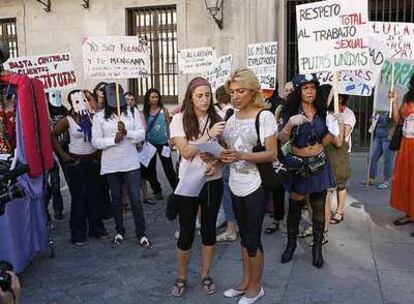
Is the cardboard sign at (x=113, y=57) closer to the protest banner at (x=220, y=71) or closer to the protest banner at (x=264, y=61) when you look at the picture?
the protest banner at (x=220, y=71)

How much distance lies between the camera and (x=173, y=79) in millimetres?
12570

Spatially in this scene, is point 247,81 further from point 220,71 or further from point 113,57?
point 220,71

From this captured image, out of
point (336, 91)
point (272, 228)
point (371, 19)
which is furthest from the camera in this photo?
point (371, 19)

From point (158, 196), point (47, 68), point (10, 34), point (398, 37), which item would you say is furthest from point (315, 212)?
point (10, 34)

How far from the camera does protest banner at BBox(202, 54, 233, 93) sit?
709 cm

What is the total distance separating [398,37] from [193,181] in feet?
12.0

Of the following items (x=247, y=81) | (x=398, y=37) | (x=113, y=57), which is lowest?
(x=247, y=81)

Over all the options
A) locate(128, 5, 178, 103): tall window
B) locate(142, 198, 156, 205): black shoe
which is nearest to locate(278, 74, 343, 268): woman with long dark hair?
locate(142, 198, 156, 205): black shoe

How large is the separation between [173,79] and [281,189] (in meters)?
7.44

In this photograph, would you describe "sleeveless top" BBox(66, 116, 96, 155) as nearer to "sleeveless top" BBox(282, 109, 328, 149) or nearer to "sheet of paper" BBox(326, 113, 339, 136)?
"sleeveless top" BBox(282, 109, 328, 149)

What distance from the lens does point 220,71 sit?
726 cm

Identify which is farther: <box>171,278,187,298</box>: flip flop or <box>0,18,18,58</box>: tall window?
<box>0,18,18,58</box>: tall window

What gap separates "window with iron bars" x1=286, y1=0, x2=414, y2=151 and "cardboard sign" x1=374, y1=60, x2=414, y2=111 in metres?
3.83

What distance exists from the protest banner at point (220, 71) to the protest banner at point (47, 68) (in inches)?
82.7
